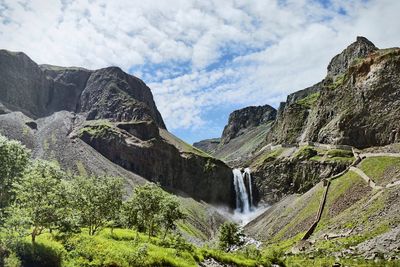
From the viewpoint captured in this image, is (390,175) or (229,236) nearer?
(390,175)

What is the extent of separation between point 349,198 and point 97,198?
64.9 m

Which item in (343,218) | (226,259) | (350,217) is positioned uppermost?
(350,217)

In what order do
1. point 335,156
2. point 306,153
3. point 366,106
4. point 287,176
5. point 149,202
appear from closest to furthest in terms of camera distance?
point 149,202 → point 366,106 → point 335,156 → point 306,153 → point 287,176

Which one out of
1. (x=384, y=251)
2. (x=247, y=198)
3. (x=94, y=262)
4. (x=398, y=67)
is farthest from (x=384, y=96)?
→ (x=94, y=262)

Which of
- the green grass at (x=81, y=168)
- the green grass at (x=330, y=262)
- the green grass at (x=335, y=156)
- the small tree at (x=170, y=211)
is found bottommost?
the green grass at (x=330, y=262)

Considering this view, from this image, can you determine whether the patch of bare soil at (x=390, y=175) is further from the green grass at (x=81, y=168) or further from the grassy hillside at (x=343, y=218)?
the green grass at (x=81, y=168)

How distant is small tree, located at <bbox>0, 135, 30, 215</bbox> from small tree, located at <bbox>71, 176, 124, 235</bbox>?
47.5 feet

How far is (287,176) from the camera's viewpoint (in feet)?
585

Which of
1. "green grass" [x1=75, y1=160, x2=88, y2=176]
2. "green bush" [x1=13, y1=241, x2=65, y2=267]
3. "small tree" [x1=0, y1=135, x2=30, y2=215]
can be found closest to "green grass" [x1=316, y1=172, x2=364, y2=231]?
"small tree" [x1=0, y1=135, x2=30, y2=215]

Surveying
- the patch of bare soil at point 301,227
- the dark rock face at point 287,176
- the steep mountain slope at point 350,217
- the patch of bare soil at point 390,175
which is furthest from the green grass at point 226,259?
the dark rock face at point 287,176

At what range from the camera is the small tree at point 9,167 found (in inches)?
1547

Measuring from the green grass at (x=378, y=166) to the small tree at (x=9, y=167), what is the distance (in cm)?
8003

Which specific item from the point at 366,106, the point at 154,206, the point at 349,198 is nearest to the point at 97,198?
the point at 154,206

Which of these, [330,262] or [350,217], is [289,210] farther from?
[330,262]
